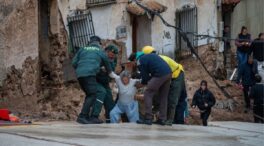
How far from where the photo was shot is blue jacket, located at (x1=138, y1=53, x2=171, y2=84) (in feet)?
47.1

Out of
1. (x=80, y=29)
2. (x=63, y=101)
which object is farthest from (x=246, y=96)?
(x=63, y=101)

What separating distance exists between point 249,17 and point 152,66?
15.7 m

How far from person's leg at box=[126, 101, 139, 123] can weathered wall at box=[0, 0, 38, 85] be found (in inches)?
202

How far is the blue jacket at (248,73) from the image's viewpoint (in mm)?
21997

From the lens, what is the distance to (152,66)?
14414 mm

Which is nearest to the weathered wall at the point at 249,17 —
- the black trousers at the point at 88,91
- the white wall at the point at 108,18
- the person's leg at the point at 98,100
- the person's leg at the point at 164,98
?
the white wall at the point at 108,18

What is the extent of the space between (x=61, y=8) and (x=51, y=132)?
10183mm

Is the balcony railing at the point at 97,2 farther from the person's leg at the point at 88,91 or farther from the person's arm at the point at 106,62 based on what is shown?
the person's leg at the point at 88,91

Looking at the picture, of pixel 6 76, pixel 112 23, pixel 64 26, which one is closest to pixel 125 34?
pixel 112 23

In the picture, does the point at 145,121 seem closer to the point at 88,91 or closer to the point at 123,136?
the point at 88,91

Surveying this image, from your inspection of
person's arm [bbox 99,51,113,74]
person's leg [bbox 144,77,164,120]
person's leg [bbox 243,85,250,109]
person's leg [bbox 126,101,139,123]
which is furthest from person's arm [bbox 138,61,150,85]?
person's leg [bbox 243,85,250,109]

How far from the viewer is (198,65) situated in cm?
2538

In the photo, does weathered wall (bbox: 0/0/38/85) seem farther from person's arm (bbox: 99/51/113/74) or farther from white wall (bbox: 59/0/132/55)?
person's arm (bbox: 99/51/113/74)

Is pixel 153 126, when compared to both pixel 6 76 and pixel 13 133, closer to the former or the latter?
pixel 13 133
